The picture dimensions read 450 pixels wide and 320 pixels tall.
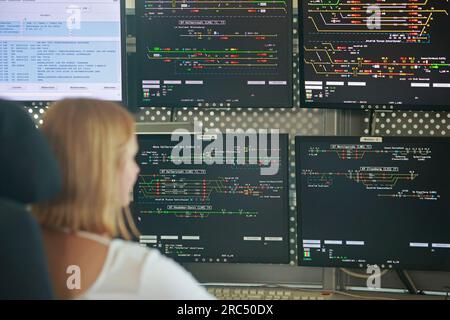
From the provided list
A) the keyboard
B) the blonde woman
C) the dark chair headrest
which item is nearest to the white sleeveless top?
the blonde woman

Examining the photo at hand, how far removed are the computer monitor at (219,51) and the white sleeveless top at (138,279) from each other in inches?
31.5

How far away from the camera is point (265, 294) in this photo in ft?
5.48

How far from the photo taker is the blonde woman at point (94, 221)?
0.93 metres

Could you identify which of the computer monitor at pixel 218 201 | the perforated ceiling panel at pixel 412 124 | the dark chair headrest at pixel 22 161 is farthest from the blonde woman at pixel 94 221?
the perforated ceiling panel at pixel 412 124

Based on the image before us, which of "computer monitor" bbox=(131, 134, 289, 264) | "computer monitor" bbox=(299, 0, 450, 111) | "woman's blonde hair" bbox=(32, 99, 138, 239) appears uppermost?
"computer monitor" bbox=(299, 0, 450, 111)

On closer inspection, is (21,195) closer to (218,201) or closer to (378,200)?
(218,201)

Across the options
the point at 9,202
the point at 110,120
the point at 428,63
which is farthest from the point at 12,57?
the point at 428,63

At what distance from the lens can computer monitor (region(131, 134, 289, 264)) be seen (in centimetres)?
168

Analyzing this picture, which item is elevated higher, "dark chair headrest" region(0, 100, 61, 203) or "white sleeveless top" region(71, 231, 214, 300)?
"dark chair headrest" region(0, 100, 61, 203)

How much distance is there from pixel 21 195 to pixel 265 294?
952mm

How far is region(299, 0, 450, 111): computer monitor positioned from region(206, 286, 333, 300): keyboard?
51 cm

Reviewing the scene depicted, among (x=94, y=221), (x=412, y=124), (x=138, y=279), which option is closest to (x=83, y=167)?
(x=94, y=221)

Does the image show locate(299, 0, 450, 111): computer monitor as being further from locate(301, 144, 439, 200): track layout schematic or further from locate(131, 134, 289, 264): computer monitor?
locate(131, 134, 289, 264): computer monitor

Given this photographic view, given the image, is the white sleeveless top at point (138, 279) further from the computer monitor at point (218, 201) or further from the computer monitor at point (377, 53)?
the computer monitor at point (377, 53)
